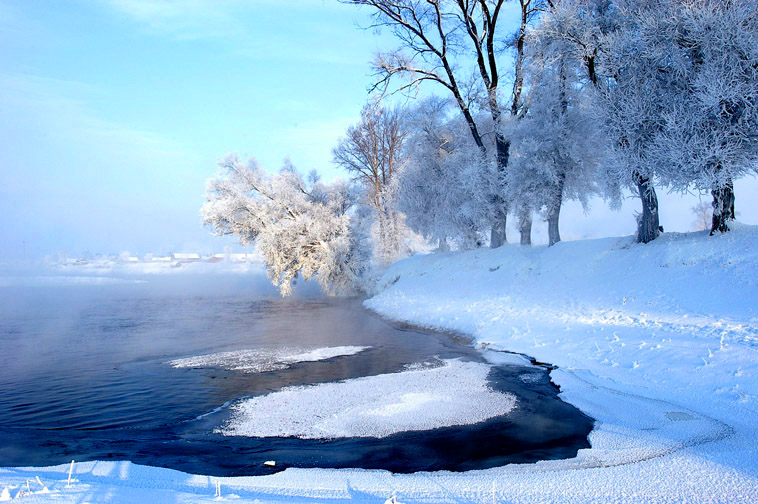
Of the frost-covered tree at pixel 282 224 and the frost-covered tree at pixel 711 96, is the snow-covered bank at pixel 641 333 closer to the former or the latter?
the frost-covered tree at pixel 711 96

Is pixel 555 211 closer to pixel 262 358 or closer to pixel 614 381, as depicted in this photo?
pixel 614 381

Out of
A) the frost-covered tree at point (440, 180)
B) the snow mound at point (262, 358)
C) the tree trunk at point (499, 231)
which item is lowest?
the snow mound at point (262, 358)

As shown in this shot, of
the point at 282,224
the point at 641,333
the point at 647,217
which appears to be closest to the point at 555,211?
the point at 647,217

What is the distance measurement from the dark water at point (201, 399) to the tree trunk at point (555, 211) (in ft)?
31.9

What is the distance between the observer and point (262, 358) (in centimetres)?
1361

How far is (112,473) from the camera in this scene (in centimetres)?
559

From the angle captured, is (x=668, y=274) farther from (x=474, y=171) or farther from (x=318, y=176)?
(x=318, y=176)

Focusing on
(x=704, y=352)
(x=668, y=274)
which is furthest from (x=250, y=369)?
(x=668, y=274)

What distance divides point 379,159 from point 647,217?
932 inches

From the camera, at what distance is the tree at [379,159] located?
3825 centimetres

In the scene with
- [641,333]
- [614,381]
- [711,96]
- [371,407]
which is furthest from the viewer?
[711,96]

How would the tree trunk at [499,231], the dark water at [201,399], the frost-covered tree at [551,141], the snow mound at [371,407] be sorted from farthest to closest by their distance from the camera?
the tree trunk at [499,231] < the frost-covered tree at [551,141] < the snow mound at [371,407] < the dark water at [201,399]

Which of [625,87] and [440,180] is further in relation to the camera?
[440,180]

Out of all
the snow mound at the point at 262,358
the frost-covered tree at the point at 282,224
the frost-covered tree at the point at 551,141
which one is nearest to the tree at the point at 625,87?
the frost-covered tree at the point at 551,141
